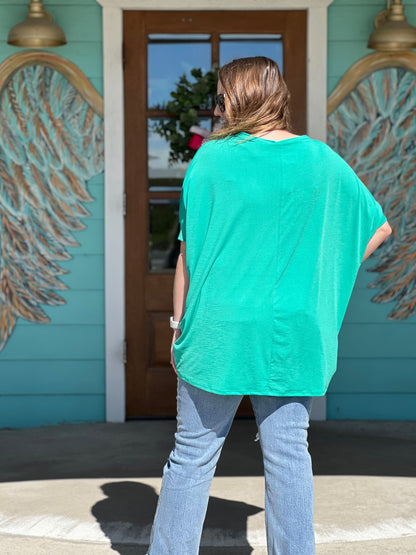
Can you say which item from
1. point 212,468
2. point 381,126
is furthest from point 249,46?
point 212,468

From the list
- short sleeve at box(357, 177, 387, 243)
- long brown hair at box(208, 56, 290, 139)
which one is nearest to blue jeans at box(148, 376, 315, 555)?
short sleeve at box(357, 177, 387, 243)

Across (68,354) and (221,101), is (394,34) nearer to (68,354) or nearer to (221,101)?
(68,354)

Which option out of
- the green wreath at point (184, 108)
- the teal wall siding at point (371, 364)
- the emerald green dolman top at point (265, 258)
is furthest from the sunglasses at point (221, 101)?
the teal wall siding at point (371, 364)

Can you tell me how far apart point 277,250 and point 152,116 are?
2841 millimetres

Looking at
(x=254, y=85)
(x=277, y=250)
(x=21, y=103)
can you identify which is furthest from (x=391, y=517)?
(x=21, y=103)

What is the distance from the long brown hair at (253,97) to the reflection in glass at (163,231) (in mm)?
2666

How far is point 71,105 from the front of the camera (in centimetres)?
463

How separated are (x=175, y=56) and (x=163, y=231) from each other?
934 millimetres

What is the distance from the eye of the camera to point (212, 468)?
2.17 m

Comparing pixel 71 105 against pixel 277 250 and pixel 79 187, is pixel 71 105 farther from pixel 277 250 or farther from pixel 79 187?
pixel 277 250

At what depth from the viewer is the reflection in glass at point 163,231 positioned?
4758 mm

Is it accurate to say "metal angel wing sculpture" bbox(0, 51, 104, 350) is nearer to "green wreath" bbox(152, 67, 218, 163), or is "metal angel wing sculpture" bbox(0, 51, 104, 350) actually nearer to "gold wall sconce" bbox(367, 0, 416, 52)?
"green wreath" bbox(152, 67, 218, 163)

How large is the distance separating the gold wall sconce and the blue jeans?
2813 millimetres

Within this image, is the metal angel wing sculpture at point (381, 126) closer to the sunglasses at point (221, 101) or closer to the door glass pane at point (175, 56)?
the door glass pane at point (175, 56)
